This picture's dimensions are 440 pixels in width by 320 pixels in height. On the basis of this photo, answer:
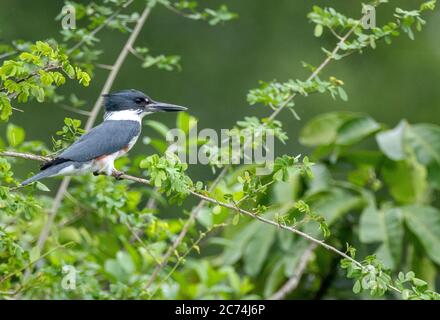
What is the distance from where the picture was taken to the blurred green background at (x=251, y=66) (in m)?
10.3

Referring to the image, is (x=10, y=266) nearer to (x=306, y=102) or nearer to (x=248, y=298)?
(x=248, y=298)

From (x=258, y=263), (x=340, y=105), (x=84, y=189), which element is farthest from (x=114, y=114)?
(x=340, y=105)

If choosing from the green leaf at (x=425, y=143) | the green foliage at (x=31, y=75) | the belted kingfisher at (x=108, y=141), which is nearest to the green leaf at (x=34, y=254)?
the belted kingfisher at (x=108, y=141)

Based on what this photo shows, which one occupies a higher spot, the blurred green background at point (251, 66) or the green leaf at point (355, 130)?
the blurred green background at point (251, 66)

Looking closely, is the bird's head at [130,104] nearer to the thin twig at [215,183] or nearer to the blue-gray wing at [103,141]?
the blue-gray wing at [103,141]

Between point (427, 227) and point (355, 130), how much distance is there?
0.65 meters

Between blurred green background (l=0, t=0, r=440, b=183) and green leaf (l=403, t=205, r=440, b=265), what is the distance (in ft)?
17.9

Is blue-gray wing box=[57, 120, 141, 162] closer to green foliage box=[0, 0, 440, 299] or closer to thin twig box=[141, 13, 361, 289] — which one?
green foliage box=[0, 0, 440, 299]

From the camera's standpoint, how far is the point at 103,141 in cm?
363

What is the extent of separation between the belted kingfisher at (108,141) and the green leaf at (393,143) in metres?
1.11

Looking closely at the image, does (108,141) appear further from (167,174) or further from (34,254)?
(167,174)

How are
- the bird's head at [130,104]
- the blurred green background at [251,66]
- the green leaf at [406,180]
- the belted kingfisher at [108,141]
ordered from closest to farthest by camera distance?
the belted kingfisher at [108,141] < the bird's head at [130,104] < the green leaf at [406,180] < the blurred green background at [251,66]

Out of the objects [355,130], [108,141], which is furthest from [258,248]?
[108,141]
